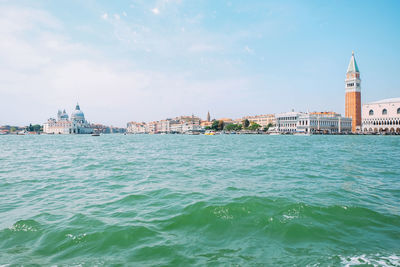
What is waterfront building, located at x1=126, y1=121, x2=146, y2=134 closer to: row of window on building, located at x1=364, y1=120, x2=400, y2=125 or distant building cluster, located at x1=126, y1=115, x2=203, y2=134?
distant building cluster, located at x1=126, y1=115, x2=203, y2=134

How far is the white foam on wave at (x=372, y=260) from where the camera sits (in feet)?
10.8

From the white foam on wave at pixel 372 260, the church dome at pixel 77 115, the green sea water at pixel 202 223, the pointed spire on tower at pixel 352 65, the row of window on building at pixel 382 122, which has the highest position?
the pointed spire on tower at pixel 352 65

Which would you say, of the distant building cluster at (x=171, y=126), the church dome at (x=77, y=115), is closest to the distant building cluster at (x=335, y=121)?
the distant building cluster at (x=171, y=126)

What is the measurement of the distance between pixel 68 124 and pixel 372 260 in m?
143

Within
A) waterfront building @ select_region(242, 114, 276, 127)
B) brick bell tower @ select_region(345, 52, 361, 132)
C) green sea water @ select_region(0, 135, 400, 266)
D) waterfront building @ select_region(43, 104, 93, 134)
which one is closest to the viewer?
green sea water @ select_region(0, 135, 400, 266)

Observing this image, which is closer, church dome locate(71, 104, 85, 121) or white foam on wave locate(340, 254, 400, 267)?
white foam on wave locate(340, 254, 400, 267)

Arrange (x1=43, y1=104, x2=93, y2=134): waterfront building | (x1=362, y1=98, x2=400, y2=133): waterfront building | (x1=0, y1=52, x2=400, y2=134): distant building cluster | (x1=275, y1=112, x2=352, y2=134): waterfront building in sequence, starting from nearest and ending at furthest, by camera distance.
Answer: (x1=362, y1=98, x2=400, y2=133): waterfront building
(x1=0, y1=52, x2=400, y2=134): distant building cluster
(x1=275, y1=112, x2=352, y2=134): waterfront building
(x1=43, y1=104, x2=93, y2=134): waterfront building

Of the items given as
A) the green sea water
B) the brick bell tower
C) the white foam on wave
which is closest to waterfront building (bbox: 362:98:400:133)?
the brick bell tower

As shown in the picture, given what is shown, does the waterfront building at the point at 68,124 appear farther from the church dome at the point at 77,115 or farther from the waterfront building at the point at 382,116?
the waterfront building at the point at 382,116

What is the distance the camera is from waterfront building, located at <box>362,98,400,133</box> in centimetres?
7225

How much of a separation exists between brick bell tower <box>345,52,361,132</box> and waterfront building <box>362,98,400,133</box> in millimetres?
3220

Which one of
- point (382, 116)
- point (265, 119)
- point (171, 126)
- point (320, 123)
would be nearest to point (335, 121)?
point (320, 123)

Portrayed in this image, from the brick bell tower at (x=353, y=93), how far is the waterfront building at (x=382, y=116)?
322 centimetres

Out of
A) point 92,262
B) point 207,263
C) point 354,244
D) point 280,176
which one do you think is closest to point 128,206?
point 92,262
